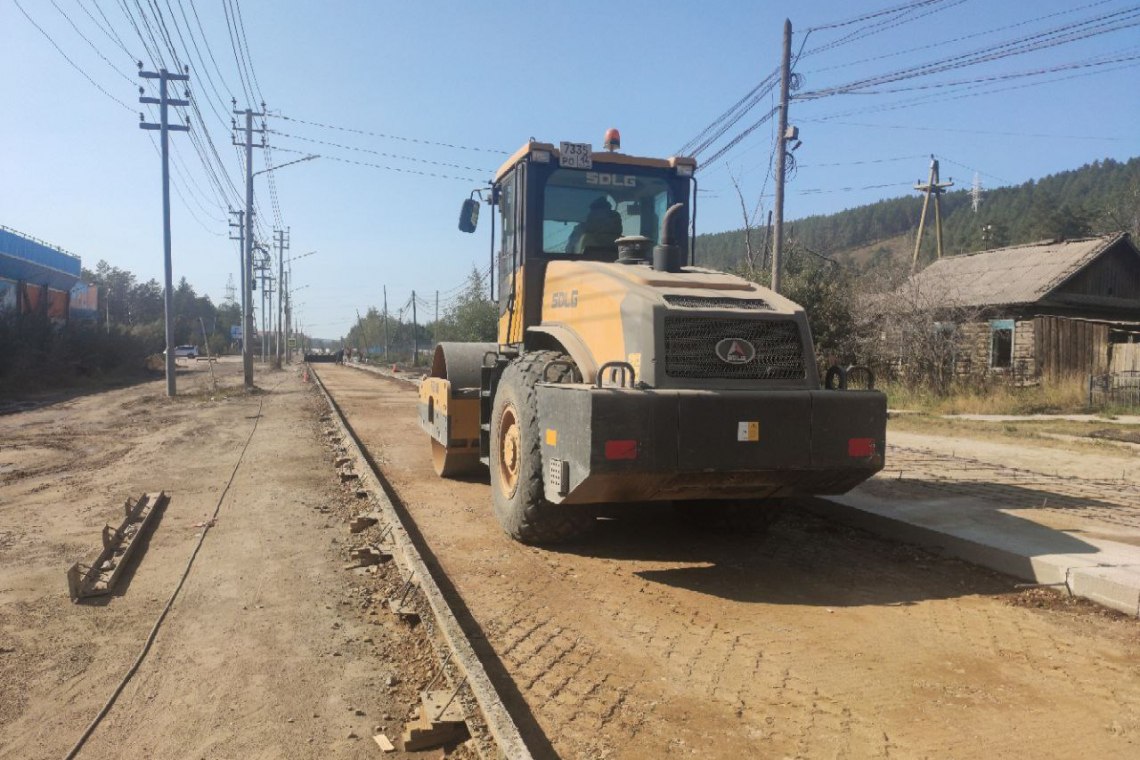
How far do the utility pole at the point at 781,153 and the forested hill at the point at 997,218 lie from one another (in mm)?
11257

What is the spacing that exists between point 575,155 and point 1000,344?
73.7 ft

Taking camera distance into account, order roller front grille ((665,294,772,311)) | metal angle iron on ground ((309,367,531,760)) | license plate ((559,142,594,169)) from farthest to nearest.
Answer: license plate ((559,142,594,169)) < roller front grille ((665,294,772,311)) < metal angle iron on ground ((309,367,531,760))

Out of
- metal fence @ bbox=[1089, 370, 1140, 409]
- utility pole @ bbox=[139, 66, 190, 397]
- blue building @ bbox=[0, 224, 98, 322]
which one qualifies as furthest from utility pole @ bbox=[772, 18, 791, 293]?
blue building @ bbox=[0, 224, 98, 322]

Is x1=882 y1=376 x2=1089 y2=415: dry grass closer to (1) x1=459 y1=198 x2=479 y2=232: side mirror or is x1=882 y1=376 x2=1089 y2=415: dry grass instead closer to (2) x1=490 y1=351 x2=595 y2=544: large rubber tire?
(1) x1=459 y1=198 x2=479 y2=232: side mirror

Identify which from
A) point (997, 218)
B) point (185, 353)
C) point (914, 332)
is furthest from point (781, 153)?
point (997, 218)

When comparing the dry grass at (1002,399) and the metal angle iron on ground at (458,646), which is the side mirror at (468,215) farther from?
the dry grass at (1002,399)

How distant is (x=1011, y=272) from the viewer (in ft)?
90.5

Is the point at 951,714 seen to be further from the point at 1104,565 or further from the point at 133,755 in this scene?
the point at 133,755

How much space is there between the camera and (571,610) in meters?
4.88

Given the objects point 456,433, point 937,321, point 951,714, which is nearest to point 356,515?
point 456,433

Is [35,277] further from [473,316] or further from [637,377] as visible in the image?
[637,377]

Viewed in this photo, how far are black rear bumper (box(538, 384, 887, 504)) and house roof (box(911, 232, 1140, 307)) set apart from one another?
19.9m

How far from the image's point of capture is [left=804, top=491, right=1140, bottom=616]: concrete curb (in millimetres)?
4992

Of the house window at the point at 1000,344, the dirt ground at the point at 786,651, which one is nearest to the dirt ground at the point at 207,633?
the dirt ground at the point at 786,651
